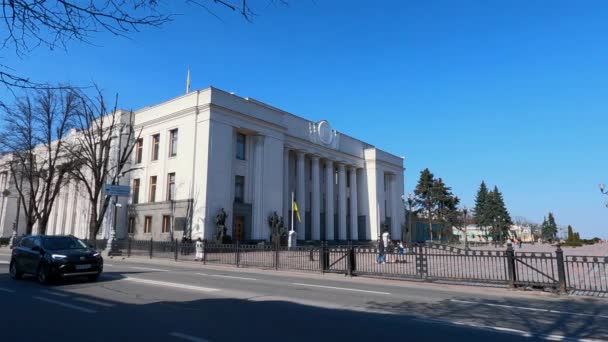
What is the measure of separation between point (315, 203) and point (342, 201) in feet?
21.9

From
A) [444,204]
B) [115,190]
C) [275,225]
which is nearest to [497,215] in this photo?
[444,204]

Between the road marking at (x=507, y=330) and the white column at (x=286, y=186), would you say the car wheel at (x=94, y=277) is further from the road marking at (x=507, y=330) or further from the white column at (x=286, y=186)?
the white column at (x=286, y=186)

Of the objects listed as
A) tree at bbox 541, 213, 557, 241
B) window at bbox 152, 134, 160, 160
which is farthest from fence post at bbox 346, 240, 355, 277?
tree at bbox 541, 213, 557, 241

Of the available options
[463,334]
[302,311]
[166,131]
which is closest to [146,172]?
[166,131]

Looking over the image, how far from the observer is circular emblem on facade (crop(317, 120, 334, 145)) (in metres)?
52.1

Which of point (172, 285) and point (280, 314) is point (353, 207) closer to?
point (172, 285)

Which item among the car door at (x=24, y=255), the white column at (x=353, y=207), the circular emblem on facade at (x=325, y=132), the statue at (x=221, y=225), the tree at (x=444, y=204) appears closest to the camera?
the car door at (x=24, y=255)

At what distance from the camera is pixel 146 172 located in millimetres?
41969

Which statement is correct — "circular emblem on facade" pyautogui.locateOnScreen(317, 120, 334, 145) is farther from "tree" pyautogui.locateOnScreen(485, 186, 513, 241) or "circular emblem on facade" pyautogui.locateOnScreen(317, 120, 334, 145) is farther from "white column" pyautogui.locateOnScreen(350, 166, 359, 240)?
"tree" pyautogui.locateOnScreen(485, 186, 513, 241)

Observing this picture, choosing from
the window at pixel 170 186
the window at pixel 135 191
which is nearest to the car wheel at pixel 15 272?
the window at pixel 170 186

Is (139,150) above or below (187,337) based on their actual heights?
above

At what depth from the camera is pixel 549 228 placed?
437ft

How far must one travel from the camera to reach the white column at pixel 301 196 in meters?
48.0

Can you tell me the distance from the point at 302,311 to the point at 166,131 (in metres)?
35.7
